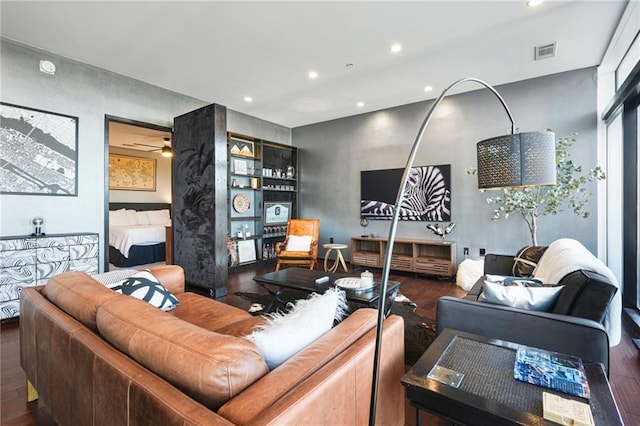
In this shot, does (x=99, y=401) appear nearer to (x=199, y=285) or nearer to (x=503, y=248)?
(x=199, y=285)

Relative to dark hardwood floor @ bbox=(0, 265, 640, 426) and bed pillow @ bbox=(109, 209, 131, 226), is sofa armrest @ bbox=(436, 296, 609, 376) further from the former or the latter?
bed pillow @ bbox=(109, 209, 131, 226)

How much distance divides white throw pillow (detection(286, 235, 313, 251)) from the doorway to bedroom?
2.32 metres

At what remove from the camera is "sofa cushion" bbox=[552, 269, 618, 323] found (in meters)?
1.51

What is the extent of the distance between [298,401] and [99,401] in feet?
2.46

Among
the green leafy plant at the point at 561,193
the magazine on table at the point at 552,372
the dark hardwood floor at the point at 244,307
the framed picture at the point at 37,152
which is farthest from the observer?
the green leafy plant at the point at 561,193

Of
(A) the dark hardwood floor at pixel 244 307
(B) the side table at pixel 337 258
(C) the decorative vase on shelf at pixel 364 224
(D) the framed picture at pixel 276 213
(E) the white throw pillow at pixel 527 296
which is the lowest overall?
(A) the dark hardwood floor at pixel 244 307

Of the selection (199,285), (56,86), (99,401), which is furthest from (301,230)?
(99,401)

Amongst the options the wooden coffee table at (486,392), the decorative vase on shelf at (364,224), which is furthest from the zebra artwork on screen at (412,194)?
the wooden coffee table at (486,392)

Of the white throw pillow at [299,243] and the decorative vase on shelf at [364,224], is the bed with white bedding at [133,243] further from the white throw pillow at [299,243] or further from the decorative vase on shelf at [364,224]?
the decorative vase on shelf at [364,224]

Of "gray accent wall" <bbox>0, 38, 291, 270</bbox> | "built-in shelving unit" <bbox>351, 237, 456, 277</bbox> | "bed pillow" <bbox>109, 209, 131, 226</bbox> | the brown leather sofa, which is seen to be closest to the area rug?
the brown leather sofa

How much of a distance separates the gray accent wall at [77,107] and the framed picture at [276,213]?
2513 millimetres

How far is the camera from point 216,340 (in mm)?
915

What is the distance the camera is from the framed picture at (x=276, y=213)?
6.22m

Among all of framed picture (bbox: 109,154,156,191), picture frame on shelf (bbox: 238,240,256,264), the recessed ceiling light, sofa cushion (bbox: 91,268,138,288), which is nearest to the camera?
sofa cushion (bbox: 91,268,138,288)
